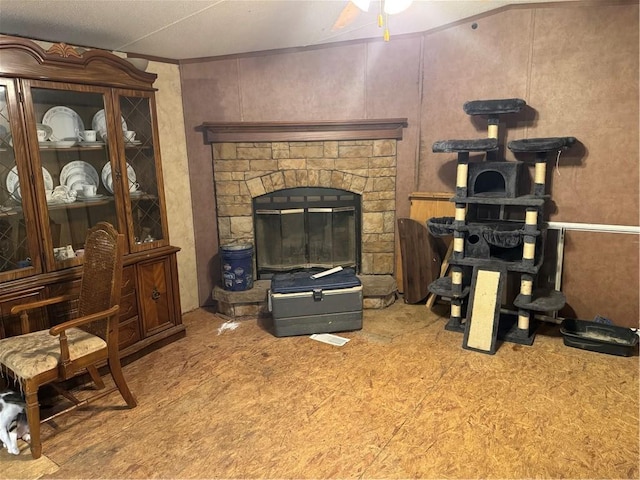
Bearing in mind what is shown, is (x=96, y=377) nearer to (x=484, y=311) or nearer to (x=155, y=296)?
(x=155, y=296)

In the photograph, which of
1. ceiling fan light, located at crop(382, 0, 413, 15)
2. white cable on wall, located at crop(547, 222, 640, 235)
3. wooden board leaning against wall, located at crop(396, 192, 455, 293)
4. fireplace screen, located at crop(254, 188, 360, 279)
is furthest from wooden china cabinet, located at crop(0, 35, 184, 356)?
white cable on wall, located at crop(547, 222, 640, 235)

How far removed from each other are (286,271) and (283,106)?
1449 millimetres

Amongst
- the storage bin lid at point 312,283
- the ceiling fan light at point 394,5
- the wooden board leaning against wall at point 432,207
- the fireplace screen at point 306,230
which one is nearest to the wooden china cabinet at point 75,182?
the storage bin lid at point 312,283

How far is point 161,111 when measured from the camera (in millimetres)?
3480

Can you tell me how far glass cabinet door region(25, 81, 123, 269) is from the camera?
2.45m

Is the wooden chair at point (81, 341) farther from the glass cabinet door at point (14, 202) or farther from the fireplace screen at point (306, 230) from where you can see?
the fireplace screen at point (306, 230)

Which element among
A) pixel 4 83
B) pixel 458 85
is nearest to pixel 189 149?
pixel 4 83

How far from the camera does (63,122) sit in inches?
104

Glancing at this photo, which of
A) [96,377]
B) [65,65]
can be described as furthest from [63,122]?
[96,377]

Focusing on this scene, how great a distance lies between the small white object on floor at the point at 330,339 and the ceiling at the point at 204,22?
7.31 feet

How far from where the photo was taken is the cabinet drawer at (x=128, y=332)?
2834 millimetres

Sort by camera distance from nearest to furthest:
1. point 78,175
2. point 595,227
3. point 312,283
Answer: point 78,175 < point 595,227 < point 312,283

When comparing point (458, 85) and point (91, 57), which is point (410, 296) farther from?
point (91, 57)

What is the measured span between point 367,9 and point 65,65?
1748 millimetres
